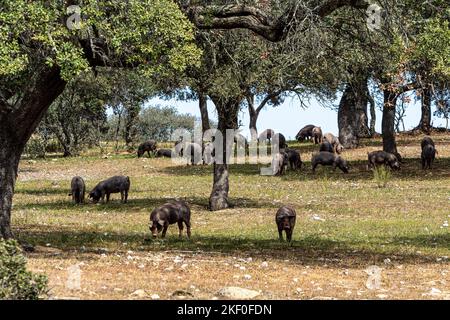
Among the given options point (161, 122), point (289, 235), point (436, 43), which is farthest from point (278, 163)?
point (161, 122)

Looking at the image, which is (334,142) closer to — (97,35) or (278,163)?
(278,163)

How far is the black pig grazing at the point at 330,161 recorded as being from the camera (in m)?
44.8

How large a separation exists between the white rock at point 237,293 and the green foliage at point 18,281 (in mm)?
2943

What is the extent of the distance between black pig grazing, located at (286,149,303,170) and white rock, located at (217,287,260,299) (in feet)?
109

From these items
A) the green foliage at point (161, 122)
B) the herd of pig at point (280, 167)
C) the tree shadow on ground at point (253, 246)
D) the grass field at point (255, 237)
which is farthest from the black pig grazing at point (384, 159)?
the green foliage at point (161, 122)

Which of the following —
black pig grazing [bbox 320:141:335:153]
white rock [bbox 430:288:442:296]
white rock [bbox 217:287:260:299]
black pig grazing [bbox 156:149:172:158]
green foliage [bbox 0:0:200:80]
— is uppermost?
green foliage [bbox 0:0:200:80]

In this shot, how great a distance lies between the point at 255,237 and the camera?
24.2 m

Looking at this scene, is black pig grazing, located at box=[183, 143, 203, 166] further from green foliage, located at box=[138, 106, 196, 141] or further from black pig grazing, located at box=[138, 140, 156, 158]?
green foliage, located at box=[138, 106, 196, 141]

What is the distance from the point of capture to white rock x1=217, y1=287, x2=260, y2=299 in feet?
44.5

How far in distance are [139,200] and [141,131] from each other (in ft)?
188

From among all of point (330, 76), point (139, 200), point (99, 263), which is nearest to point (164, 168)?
point (139, 200)

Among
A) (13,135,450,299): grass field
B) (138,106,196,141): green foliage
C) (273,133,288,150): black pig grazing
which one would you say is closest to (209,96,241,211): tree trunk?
(13,135,450,299): grass field

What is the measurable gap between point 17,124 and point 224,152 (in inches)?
552

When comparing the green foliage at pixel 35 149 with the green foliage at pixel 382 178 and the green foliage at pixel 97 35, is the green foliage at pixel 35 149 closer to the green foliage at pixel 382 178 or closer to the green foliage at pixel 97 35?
the green foliage at pixel 382 178
